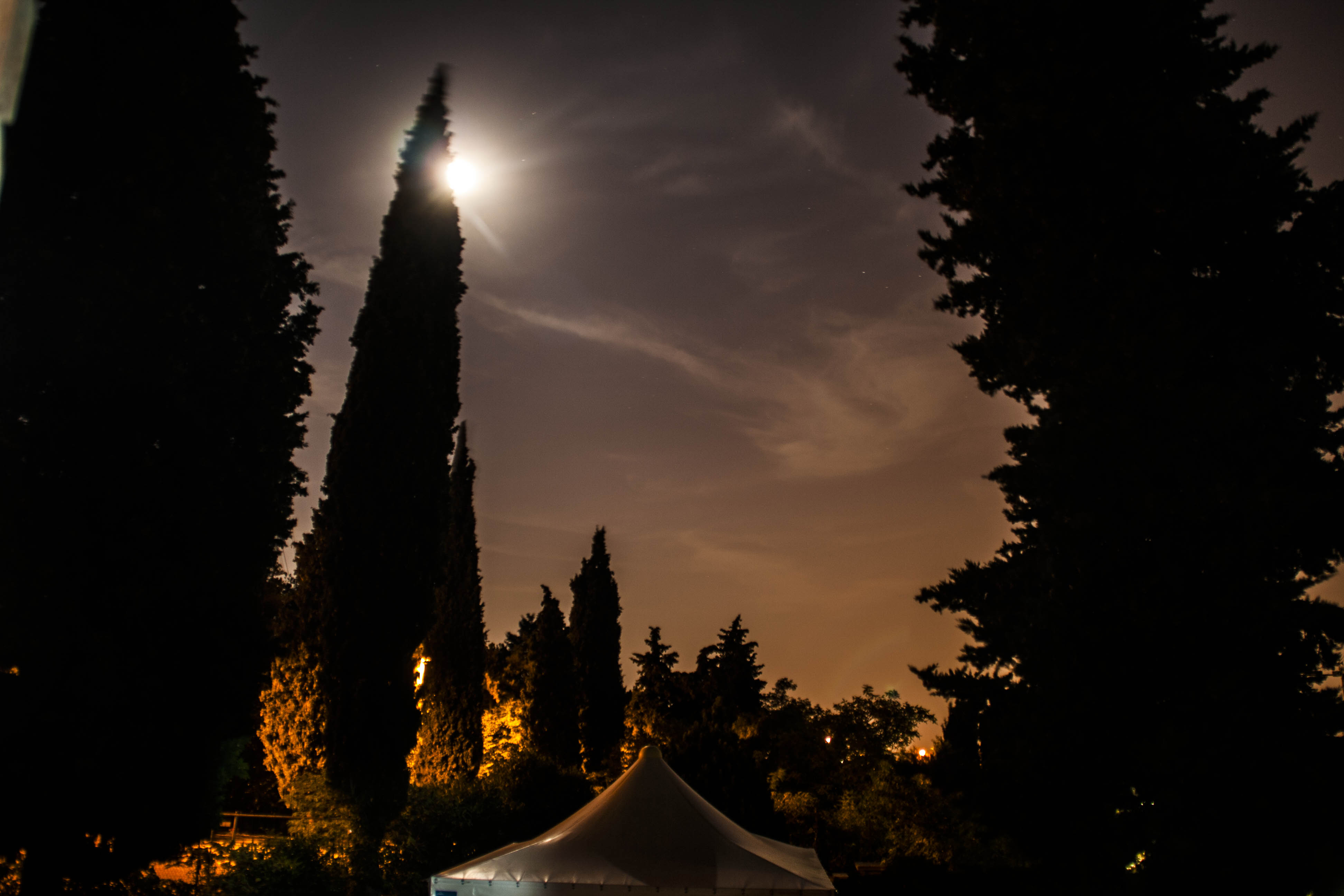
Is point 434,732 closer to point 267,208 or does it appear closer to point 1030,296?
point 267,208

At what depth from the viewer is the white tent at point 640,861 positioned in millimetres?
10484

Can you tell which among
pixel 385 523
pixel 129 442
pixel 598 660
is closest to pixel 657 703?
pixel 598 660

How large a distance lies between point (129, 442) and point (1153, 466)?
11.5 meters

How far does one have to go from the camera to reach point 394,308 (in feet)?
54.3

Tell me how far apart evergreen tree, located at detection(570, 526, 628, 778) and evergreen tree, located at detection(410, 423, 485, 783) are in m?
5.82

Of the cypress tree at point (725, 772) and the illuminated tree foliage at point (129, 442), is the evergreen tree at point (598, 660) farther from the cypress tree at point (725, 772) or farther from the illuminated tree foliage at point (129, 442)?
the illuminated tree foliage at point (129, 442)

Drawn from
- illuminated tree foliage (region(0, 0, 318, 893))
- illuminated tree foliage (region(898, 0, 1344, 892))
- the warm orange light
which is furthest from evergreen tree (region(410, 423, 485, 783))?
illuminated tree foliage (region(898, 0, 1344, 892))

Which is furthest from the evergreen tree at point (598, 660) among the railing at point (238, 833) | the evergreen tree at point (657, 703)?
the railing at point (238, 833)

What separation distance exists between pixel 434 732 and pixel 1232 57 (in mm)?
22062

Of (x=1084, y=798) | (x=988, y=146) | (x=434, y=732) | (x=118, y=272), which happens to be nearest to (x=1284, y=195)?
(x=988, y=146)

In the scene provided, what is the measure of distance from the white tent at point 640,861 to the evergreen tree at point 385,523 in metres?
3.59

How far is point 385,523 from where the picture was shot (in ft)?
51.2

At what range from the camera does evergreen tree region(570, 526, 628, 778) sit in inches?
1219

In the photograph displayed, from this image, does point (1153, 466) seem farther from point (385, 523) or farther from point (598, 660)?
point (598, 660)
